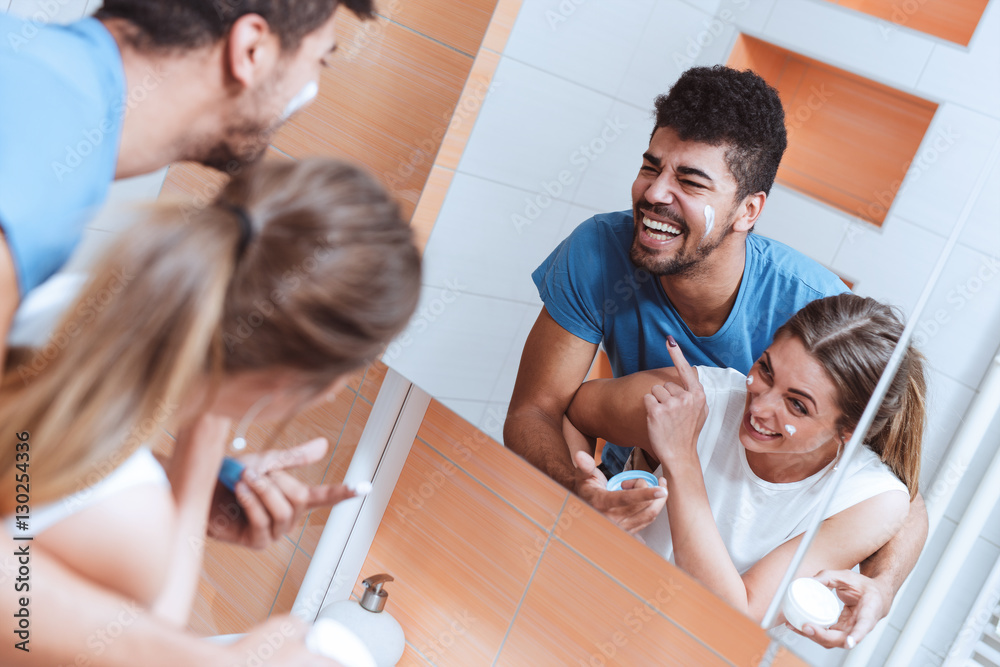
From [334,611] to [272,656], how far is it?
527 millimetres

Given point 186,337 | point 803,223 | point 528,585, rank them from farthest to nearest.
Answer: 1. point 528,585
2. point 803,223
3. point 186,337

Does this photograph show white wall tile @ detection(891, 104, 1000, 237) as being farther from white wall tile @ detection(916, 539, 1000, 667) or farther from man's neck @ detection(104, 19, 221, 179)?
Answer: man's neck @ detection(104, 19, 221, 179)

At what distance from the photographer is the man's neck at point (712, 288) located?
2.53ft

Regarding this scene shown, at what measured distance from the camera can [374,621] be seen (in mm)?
1188

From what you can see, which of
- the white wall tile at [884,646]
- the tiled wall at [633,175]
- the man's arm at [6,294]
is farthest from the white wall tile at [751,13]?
the man's arm at [6,294]

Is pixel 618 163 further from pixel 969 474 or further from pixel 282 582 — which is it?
pixel 282 582

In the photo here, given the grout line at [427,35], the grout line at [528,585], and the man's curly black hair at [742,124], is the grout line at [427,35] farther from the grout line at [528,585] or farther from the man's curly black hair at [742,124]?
the grout line at [528,585]

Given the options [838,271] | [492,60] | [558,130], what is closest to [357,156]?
[492,60]

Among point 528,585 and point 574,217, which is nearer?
point 574,217

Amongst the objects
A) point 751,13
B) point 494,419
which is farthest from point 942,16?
point 494,419

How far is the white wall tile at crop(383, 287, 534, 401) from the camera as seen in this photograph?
1.01m

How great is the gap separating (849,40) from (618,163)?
0.26m

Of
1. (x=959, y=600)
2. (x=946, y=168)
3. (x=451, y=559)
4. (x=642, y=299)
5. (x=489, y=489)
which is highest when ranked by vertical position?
(x=946, y=168)

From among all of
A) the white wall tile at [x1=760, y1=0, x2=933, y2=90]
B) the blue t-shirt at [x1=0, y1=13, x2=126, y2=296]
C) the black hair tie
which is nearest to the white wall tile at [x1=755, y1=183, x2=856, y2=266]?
the white wall tile at [x1=760, y1=0, x2=933, y2=90]
